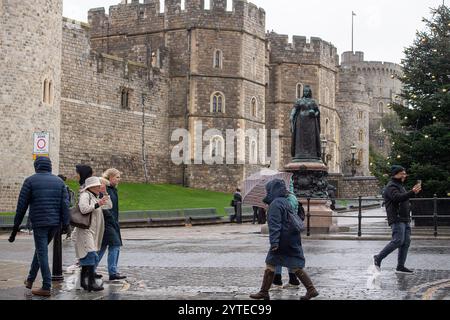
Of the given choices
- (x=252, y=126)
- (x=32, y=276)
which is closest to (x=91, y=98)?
(x=252, y=126)

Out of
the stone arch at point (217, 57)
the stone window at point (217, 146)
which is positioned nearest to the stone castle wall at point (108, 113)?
the stone window at point (217, 146)

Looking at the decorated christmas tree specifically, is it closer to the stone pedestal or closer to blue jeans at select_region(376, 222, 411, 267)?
the stone pedestal

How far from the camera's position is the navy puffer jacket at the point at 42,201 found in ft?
35.7

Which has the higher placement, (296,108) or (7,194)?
(296,108)

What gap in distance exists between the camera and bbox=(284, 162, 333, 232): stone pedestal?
22.6m

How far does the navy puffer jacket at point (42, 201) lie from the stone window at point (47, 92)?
24.7 m

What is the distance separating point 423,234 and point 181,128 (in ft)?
94.3

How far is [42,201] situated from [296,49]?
170ft

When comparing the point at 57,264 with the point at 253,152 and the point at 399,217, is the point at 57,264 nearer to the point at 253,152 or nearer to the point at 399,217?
the point at 399,217

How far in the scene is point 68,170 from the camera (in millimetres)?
42344

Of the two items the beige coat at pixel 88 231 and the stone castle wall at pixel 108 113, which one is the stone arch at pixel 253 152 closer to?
the stone castle wall at pixel 108 113

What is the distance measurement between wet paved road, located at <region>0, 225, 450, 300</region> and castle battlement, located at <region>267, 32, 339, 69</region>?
137 ft

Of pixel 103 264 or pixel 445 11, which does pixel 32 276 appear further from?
pixel 445 11

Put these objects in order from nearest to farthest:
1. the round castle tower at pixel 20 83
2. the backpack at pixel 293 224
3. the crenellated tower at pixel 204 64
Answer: the backpack at pixel 293 224
the round castle tower at pixel 20 83
the crenellated tower at pixel 204 64
